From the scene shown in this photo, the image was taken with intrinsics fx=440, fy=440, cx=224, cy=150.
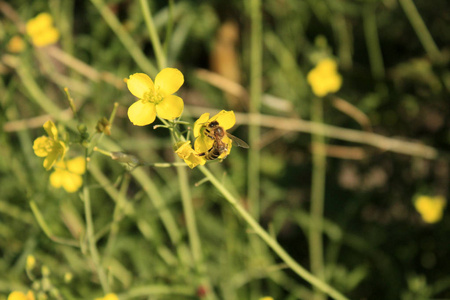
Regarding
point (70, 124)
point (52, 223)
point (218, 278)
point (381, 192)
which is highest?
point (70, 124)

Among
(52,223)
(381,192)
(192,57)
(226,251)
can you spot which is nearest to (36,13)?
(192,57)

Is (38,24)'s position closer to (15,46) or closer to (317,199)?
(15,46)

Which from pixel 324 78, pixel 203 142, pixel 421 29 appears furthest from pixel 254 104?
pixel 203 142

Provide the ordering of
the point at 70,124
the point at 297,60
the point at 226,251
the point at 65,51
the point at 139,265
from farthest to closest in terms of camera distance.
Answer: the point at 297,60, the point at 65,51, the point at 226,251, the point at 139,265, the point at 70,124

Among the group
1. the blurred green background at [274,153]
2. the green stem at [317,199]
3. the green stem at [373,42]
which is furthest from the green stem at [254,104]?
the green stem at [373,42]

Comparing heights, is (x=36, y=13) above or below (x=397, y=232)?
above

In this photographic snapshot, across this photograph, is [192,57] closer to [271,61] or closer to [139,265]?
[271,61]

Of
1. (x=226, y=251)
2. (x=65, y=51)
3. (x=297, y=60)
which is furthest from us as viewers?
(x=297, y=60)

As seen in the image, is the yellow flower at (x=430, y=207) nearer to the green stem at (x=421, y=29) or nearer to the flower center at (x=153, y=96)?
the green stem at (x=421, y=29)
